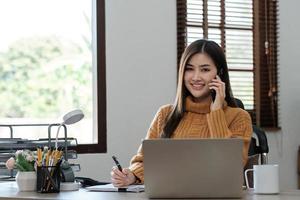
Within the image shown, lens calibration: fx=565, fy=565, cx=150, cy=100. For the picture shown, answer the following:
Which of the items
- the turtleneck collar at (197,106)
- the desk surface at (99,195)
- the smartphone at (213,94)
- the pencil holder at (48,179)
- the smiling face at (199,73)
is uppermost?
the smiling face at (199,73)

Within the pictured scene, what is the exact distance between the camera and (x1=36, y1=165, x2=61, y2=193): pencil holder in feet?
6.55

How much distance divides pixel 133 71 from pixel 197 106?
1567mm

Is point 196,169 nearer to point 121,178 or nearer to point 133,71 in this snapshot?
point 121,178

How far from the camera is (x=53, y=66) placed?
3854 mm

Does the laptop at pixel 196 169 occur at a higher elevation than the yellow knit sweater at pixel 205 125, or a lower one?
lower

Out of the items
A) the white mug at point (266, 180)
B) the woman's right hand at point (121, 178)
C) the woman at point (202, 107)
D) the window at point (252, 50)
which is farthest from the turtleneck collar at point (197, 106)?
the window at point (252, 50)

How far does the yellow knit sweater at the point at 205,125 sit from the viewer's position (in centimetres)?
233

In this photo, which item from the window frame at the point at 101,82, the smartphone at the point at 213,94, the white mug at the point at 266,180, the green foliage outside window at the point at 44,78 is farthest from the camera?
the window frame at the point at 101,82

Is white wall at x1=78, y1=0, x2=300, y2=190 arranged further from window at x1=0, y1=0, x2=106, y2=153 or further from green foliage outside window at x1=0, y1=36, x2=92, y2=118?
green foliage outside window at x1=0, y1=36, x2=92, y2=118

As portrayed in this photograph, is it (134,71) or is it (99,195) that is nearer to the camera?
(99,195)

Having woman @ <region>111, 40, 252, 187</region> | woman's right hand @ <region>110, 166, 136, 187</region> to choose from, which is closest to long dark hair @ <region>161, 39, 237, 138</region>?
woman @ <region>111, 40, 252, 187</region>

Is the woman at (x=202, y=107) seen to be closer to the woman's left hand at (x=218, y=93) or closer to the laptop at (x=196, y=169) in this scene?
the woman's left hand at (x=218, y=93)

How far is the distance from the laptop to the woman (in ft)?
1.82

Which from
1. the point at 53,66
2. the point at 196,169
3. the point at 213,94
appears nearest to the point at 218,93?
the point at 213,94
